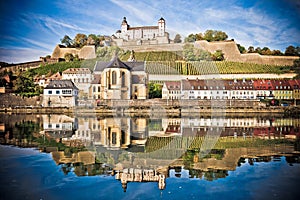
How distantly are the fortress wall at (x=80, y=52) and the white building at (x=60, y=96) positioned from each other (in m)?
19.5

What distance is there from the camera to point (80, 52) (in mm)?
45562

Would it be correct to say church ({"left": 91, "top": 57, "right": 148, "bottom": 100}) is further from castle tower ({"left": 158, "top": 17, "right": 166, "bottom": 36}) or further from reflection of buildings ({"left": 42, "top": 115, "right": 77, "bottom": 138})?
castle tower ({"left": 158, "top": 17, "right": 166, "bottom": 36})

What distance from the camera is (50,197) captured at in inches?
173

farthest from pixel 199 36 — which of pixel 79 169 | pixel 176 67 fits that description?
pixel 79 169

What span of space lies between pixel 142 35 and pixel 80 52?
13361mm

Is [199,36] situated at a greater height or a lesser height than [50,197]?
greater

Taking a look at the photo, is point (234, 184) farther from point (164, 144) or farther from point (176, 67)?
point (176, 67)

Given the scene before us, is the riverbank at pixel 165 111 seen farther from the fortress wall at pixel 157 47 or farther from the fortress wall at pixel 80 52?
the fortress wall at pixel 157 47

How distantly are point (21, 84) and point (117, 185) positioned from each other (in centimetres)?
2847

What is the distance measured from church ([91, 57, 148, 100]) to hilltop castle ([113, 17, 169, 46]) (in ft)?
75.5

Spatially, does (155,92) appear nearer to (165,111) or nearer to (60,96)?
(165,111)

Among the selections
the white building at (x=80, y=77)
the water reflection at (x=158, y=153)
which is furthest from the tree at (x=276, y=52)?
the water reflection at (x=158, y=153)

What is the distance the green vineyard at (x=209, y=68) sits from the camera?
3525 cm

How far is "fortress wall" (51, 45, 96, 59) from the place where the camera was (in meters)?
44.7
